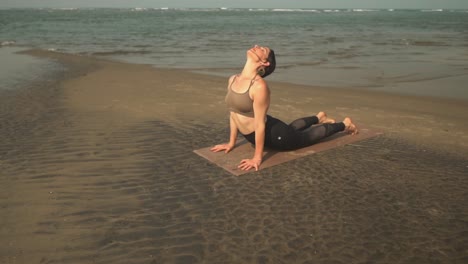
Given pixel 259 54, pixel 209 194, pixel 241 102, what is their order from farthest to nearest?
pixel 241 102 < pixel 259 54 < pixel 209 194

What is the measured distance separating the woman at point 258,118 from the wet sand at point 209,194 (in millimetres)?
290

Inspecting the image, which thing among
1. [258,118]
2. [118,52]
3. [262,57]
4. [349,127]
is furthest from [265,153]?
[118,52]

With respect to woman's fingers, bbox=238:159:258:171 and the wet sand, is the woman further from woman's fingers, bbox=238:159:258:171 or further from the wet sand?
the wet sand

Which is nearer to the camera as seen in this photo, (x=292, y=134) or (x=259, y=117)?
(x=259, y=117)

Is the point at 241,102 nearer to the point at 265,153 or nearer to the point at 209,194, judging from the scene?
the point at 265,153

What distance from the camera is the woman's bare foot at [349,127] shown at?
5336 mm

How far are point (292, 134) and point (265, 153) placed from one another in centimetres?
45

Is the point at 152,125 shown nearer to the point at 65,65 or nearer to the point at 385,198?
the point at 385,198

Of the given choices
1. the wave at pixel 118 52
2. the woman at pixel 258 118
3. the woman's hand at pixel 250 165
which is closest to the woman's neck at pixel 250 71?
the woman at pixel 258 118

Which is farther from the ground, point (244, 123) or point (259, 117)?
point (259, 117)

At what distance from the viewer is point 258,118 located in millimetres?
4020

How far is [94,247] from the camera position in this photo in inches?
111

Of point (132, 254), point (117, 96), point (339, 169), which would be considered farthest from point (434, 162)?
point (117, 96)

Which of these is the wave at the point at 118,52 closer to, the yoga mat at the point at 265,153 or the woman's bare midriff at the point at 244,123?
the yoga mat at the point at 265,153
